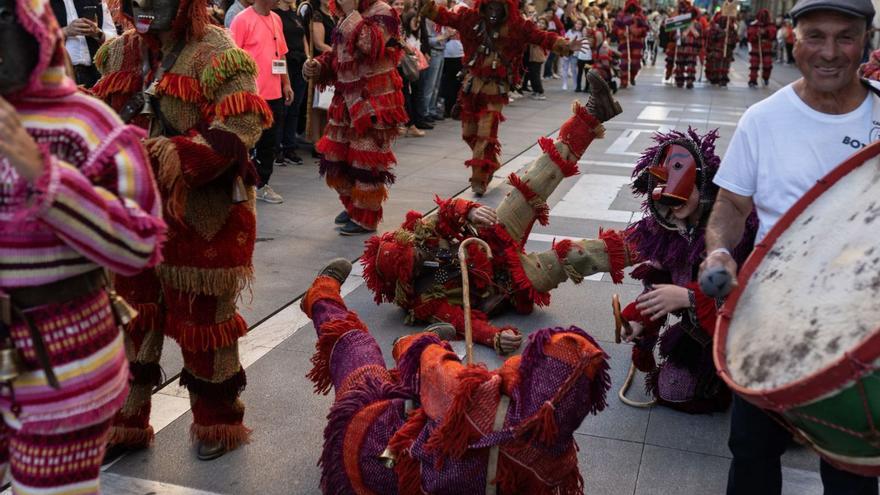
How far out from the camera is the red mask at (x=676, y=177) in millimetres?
3857

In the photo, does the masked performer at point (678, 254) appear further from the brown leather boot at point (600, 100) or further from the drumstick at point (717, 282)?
the drumstick at point (717, 282)

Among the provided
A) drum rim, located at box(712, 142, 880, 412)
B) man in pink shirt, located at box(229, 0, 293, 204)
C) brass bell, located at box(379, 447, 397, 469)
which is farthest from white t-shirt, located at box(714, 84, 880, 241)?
man in pink shirt, located at box(229, 0, 293, 204)

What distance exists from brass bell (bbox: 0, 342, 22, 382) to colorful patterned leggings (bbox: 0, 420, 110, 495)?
16 centimetres

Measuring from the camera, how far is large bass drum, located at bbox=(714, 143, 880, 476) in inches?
78.1

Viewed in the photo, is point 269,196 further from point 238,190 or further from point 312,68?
point 238,190

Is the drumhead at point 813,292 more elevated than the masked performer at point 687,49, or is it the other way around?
the drumhead at point 813,292

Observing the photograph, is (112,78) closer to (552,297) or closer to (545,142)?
(545,142)

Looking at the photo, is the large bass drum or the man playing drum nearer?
the large bass drum

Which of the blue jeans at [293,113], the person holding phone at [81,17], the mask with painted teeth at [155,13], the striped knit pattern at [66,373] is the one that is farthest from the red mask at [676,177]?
the blue jeans at [293,113]

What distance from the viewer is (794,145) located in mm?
2713

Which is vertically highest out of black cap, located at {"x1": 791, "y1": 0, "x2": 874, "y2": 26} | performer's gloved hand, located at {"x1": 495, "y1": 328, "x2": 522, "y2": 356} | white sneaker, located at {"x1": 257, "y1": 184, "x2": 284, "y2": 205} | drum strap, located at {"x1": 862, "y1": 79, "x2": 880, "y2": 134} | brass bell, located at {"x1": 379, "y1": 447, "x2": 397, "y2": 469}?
black cap, located at {"x1": 791, "y1": 0, "x2": 874, "y2": 26}

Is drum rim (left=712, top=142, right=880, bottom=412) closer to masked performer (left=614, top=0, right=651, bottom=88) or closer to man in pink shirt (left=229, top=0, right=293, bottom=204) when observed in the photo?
man in pink shirt (left=229, top=0, right=293, bottom=204)

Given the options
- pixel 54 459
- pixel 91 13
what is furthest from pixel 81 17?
pixel 54 459

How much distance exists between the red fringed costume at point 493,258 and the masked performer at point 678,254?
2.39ft
